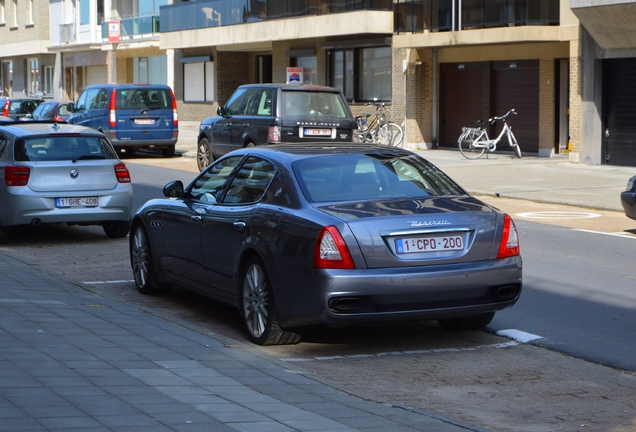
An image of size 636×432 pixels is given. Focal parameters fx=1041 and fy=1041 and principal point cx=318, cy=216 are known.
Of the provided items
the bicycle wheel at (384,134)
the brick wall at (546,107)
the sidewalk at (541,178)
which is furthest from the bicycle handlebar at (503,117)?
the bicycle wheel at (384,134)

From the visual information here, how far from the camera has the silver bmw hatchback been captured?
42.0ft

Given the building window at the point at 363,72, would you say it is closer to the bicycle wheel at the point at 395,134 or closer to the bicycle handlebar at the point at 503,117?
the bicycle wheel at the point at 395,134

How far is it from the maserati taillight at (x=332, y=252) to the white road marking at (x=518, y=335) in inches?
67.5

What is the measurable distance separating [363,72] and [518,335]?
28.1 m

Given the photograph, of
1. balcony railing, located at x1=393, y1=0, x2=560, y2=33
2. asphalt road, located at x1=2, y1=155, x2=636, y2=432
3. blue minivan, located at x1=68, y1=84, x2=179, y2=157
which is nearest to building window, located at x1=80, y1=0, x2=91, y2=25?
blue minivan, located at x1=68, y1=84, x2=179, y2=157

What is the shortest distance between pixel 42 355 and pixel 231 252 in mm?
1967

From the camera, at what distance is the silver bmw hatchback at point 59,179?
12.8 meters

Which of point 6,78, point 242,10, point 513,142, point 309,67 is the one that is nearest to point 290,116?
point 513,142

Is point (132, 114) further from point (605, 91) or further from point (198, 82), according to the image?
point (198, 82)

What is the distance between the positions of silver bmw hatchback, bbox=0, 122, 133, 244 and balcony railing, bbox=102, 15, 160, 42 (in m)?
36.2

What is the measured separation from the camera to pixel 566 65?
91.4ft

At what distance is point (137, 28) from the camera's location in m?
50.3

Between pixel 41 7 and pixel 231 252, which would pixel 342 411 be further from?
pixel 41 7

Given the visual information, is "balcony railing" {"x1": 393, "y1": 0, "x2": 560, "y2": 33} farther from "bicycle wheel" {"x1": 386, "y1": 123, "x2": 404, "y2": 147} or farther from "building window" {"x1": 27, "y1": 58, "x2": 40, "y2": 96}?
"building window" {"x1": 27, "y1": 58, "x2": 40, "y2": 96}
